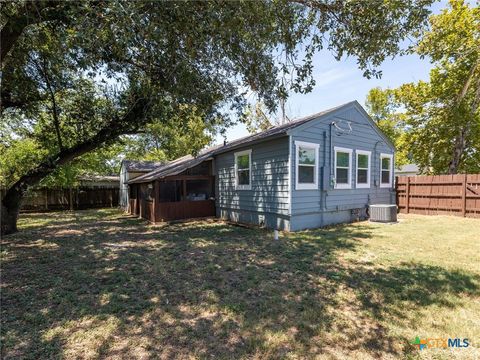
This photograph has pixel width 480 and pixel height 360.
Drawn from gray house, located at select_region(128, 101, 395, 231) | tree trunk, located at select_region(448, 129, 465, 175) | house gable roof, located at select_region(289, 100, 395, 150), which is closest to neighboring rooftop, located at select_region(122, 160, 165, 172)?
gray house, located at select_region(128, 101, 395, 231)

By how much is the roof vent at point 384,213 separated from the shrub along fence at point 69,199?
1901cm

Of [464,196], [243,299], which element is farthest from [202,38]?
[464,196]

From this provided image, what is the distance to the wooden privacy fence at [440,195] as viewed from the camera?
10.5m

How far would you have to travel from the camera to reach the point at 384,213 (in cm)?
977

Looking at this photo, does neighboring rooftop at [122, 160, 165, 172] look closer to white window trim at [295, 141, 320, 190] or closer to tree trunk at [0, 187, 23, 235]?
tree trunk at [0, 187, 23, 235]

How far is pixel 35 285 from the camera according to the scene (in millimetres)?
4254

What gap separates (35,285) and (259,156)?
23.0ft

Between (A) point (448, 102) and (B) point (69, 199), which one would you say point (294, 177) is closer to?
(A) point (448, 102)

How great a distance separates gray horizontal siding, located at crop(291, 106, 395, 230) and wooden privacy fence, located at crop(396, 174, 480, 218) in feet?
4.44

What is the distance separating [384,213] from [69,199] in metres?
19.9

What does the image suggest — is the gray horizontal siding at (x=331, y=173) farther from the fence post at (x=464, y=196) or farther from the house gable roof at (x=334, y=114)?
the fence post at (x=464, y=196)

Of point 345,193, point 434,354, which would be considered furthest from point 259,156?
point 434,354

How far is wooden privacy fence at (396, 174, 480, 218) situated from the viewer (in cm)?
1052

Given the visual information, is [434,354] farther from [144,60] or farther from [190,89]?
[144,60]
